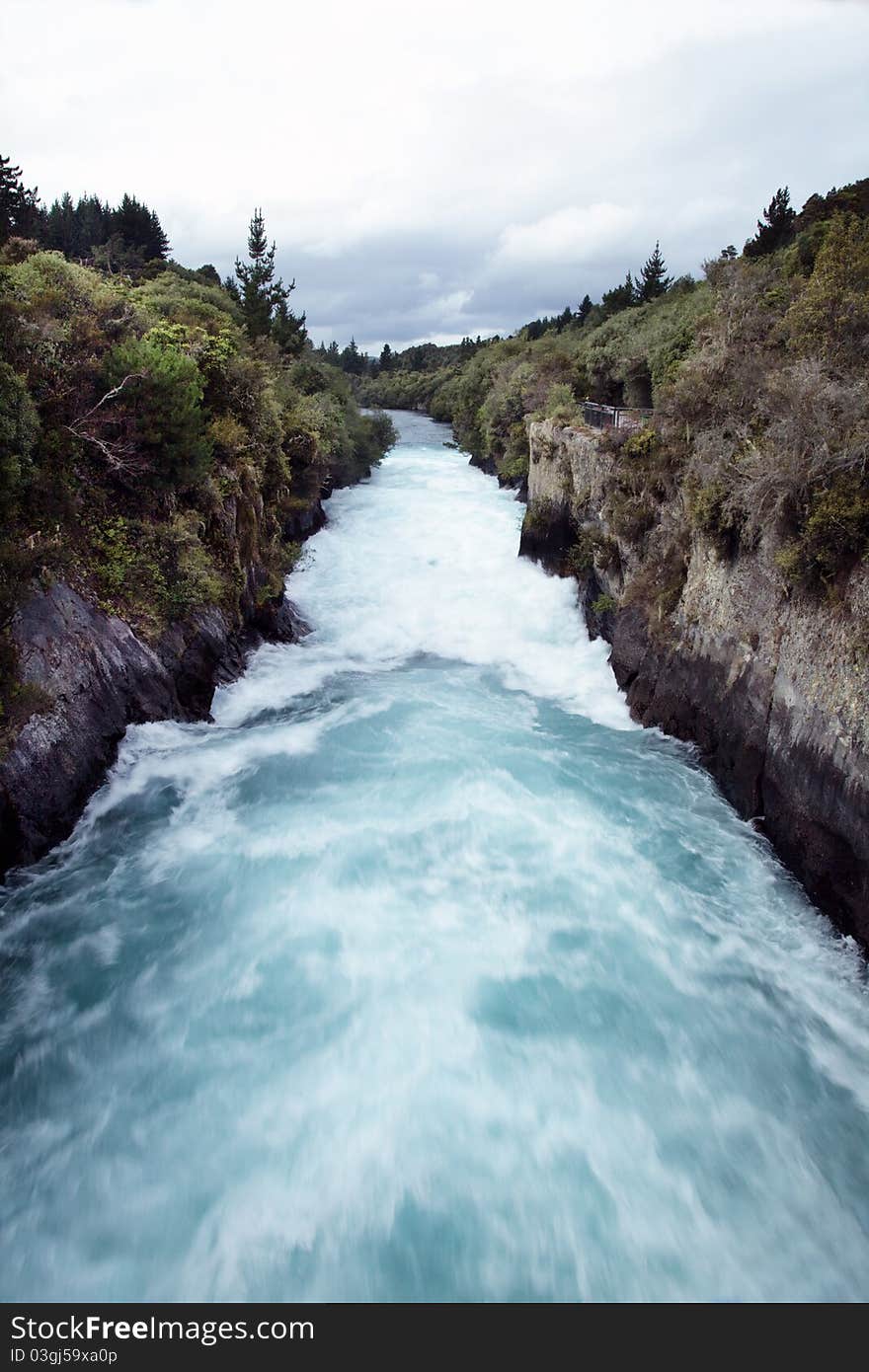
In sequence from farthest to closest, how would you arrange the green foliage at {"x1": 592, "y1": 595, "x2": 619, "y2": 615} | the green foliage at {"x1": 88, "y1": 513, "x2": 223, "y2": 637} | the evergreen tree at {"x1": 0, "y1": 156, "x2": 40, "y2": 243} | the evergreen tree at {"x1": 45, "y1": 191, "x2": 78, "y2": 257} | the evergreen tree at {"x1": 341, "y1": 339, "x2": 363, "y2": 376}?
the evergreen tree at {"x1": 341, "y1": 339, "x2": 363, "y2": 376} → the evergreen tree at {"x1": 45, "y1": 191, "x2": 78, "y2": 257} → the evergreen tree at {"x1": 0, "y1": 156, "x2": 40, "y2": 243} → the green foliage at {"x1": 592, "y1": 595, "x2": 619, "y2": 615} → the green foliage at {"x1": 88, "y1": 513, "x2": 223, "y2": 637}

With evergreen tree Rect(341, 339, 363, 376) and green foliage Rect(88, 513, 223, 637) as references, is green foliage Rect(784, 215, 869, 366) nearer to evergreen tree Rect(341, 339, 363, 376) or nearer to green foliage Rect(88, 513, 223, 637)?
green foliage Rect(88, 513, 223, 637)

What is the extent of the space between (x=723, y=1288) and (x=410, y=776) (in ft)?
26.1

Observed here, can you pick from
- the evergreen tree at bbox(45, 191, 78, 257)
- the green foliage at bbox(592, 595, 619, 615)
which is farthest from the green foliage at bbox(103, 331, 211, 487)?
the evergreen tree at bbox(45, 191, 78, 257)

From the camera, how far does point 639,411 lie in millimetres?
19125

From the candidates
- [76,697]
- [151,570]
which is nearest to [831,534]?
[76,697]

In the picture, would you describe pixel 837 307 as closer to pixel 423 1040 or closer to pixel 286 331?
pixel 423 1040

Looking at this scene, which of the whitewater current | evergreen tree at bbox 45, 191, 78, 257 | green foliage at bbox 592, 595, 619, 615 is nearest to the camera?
the whitewater current

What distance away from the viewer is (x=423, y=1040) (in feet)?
24.0

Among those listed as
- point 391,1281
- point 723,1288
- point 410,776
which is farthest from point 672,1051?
point 410,776

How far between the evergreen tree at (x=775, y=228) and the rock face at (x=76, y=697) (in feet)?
134

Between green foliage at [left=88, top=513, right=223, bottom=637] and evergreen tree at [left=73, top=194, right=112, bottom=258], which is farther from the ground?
evergreen tree at [left=73, top=194, right=112, bottom=258]

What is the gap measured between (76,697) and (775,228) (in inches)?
1811

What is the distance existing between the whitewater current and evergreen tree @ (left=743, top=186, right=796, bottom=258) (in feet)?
128

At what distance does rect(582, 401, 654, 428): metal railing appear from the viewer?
1842 cm
